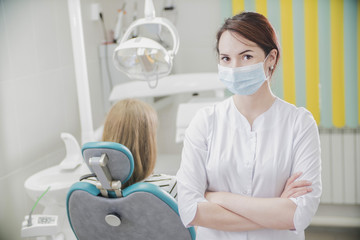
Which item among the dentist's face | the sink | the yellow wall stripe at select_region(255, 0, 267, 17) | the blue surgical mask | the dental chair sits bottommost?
the sink

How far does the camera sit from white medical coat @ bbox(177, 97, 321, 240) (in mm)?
1344

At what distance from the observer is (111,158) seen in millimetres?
1408

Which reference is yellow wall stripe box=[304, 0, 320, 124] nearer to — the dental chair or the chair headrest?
the dental chair

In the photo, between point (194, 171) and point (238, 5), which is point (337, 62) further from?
point (194, 171)

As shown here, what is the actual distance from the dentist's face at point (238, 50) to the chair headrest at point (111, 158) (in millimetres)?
425

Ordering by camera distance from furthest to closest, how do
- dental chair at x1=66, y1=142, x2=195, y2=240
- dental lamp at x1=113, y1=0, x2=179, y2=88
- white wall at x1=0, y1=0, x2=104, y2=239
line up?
1. white wall at x1=0, y1=0, x2=104, y2=239
2. dental lamp at x1=113, y1=0, x2=179, y2=88
3. dental chair at x1=66, y1=142, x2=195, y2=240

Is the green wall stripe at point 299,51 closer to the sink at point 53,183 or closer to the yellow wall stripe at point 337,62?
the yellow wall stripe at point 337,62

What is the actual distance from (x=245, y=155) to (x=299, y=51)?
1.66 metres

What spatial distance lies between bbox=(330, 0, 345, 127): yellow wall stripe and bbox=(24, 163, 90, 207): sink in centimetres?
166

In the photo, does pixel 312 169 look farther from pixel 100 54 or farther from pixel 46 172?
pixel 100 54

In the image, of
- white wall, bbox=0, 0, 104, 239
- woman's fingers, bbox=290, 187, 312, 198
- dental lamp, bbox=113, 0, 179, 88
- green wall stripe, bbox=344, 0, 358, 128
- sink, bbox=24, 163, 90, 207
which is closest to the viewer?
woman's fingers, bbox=290, 187, 312, 198

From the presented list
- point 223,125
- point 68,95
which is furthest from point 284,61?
point 223,125

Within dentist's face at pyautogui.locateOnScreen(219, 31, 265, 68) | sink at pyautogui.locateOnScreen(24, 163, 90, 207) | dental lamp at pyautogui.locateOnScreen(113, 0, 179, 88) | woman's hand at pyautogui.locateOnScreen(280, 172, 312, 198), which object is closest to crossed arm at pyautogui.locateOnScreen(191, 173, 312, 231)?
woman's hand at pyautogui.locateOnScreen(280, 172, 312, 198)

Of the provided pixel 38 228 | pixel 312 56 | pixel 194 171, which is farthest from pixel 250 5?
pixel 38 228
